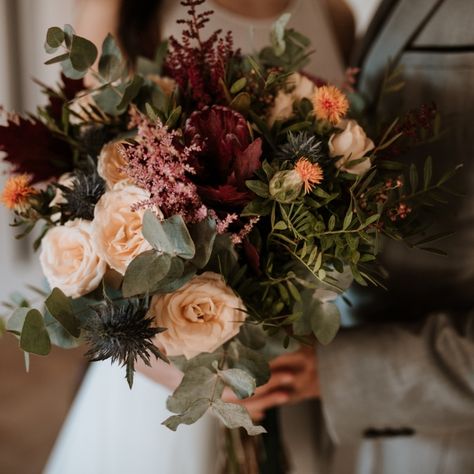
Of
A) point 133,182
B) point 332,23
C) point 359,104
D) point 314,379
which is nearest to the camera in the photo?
point 133,182

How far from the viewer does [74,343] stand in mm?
507

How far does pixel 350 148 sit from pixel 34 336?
35 centimetres

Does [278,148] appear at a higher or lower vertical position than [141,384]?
higher

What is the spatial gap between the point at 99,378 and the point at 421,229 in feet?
2.07

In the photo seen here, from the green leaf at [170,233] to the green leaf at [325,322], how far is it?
187mm

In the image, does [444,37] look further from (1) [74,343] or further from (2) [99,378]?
(2) [99,378]

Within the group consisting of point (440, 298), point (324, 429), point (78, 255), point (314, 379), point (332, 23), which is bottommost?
point (324, 429)

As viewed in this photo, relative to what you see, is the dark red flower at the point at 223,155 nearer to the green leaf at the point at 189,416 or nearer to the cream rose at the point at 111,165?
the cream rose at the point at 111,165

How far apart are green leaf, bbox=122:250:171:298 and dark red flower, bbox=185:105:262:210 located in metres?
0.08

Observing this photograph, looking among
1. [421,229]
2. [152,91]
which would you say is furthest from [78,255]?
[421,229]

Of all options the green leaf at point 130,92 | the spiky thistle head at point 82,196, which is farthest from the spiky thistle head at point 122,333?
the green leaf at point 130,92

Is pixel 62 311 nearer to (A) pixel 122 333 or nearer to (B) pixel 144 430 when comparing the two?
(A) pixel 122 333

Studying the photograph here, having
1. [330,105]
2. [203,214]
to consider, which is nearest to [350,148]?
[330,105]

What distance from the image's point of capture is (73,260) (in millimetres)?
499
